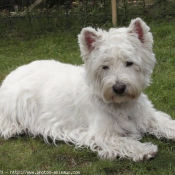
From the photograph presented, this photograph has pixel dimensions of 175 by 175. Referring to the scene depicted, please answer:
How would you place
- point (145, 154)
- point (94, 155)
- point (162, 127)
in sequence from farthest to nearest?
point (162, 127), point (94, 155), point (145, 154)

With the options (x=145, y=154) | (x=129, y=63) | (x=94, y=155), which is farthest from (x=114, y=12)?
(x=145, y=154)

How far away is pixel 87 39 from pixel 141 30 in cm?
57

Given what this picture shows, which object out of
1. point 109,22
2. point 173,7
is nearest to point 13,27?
point 109,22

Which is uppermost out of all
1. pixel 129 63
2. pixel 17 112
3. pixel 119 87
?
pixel 129 63

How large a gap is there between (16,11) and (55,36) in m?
1.83

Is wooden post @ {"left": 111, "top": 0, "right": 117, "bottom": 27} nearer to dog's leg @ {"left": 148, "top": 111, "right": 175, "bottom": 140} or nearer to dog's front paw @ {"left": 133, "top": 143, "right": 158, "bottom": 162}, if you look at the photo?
dog's leg @ {"left": 148, "top": 111, "right": 175, "bottom": 140}

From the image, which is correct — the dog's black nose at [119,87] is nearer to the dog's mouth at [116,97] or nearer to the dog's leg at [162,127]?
the dog's mouth at [116,97]

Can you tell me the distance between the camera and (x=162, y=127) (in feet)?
15.9

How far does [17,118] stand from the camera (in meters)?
5.27

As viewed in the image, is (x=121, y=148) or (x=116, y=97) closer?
(x=116, y=97)

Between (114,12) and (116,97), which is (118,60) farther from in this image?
(114,12)

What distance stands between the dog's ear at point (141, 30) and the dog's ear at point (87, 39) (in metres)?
0.37

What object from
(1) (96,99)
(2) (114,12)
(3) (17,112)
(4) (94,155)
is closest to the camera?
(4) (94,155)

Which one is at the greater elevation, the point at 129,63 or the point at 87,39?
the point at 87,39
